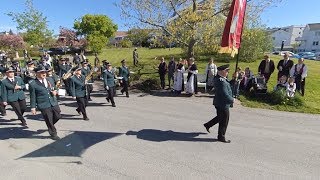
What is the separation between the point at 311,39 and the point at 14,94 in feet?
290

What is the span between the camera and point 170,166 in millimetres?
6297

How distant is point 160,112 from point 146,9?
764 centimetres

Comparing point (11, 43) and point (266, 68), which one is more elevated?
point (11, 43)

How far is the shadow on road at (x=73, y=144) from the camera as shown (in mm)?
7043

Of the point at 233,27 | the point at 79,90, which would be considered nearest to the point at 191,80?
the point at 233,27

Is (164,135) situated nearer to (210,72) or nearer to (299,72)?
(210,72)

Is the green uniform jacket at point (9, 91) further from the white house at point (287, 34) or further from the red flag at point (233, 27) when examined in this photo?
the white house at point (287, 34)

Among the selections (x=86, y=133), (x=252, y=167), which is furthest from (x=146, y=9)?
(x=252, y=167)

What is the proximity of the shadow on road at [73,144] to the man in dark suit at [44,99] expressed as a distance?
16.2 inches

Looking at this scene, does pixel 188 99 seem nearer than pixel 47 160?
No

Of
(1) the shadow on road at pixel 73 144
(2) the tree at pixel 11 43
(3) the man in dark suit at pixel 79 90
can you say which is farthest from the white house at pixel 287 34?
(1) the shadow on road at pixel 73 144

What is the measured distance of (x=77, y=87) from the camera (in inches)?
379

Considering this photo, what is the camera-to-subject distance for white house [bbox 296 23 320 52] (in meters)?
82.7

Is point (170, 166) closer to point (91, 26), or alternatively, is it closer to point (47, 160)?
point (47, 160)
